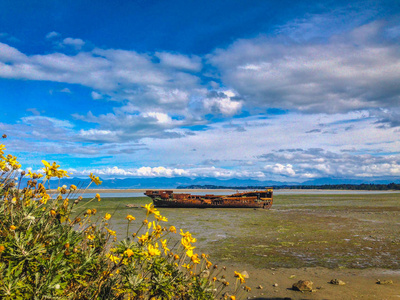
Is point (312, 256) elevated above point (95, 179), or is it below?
below

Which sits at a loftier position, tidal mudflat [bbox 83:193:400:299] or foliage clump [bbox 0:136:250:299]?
foliage clump [bbox 0:136:250:299]

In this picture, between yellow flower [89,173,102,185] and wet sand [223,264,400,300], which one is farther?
wet sand [223,264,400,300]

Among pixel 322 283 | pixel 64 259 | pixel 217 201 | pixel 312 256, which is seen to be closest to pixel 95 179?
pixel 64 259

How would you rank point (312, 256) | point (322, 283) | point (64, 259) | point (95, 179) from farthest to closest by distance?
point (312, 256) → point (322, 283) → point (95, 179) → point (64, 259)

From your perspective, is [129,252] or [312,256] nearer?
[129,252]

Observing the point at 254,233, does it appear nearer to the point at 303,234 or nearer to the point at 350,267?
the point at 303,234

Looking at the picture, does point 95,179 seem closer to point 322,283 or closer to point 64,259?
point 64,259

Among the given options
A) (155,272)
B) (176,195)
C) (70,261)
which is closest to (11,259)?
(70,261)

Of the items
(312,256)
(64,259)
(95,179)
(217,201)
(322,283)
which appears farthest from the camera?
(217,201)

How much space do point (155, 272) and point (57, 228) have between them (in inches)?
36.3

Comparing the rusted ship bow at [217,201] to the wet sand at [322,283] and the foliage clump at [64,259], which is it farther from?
the foliage clump at [64,259]

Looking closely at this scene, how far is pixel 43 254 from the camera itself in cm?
216

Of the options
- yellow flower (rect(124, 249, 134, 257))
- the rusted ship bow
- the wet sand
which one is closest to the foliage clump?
yellow flower (rect(124, 249, 134, 257))

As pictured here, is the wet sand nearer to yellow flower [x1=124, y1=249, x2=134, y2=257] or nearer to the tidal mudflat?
the tidal mudflat
